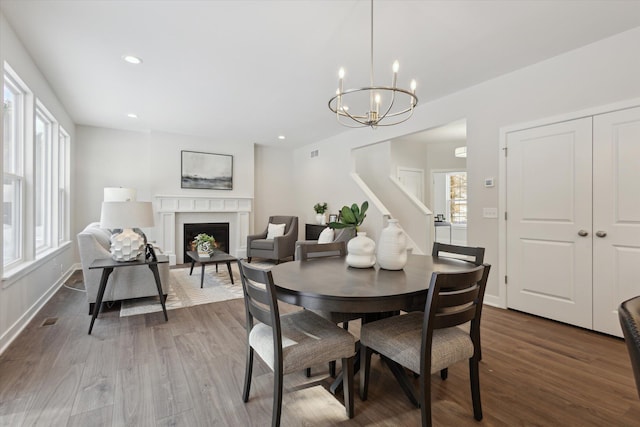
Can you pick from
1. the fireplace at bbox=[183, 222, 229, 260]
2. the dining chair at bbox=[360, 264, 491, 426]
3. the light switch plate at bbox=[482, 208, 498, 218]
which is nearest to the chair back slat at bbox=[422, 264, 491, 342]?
the dining chair at bbox=[360, 264, 491, 426]

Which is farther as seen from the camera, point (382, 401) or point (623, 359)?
point (623, 359)

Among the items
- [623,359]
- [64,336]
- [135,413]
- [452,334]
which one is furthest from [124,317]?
[623,359]

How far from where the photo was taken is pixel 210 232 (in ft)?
22.1

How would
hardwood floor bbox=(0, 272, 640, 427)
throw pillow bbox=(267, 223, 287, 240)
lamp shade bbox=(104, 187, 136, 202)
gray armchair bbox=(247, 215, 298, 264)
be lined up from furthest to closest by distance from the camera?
throw pillow bbox=(267, 223, 287, 240)
gray armchair bbox=(247, 215, 298, 264)
lamp shade bbox=(104, 187, 136, 202)
hardwood floor bbox=(0, 272, 640, 427)

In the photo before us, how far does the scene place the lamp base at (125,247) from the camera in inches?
119

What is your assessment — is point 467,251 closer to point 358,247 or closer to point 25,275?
point 358,247

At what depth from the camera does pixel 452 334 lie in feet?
5.42

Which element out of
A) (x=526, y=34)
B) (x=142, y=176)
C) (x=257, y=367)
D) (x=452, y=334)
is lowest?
(x=257, y=367)

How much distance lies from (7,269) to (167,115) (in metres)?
3.07

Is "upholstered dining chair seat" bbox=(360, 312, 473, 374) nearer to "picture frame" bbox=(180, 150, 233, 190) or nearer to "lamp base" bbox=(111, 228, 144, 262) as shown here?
"lamp base" bbox=(111, 228, 144, 262)

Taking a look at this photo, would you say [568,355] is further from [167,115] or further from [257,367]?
[167,115]

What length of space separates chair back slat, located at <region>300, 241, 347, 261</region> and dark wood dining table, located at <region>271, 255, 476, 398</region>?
34 centimetres

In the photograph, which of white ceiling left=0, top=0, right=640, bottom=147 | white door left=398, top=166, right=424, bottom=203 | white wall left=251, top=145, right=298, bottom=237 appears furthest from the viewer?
white wall left=251, top=145, right=298, bottom=237

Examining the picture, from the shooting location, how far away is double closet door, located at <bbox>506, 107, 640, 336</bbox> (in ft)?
8.71
